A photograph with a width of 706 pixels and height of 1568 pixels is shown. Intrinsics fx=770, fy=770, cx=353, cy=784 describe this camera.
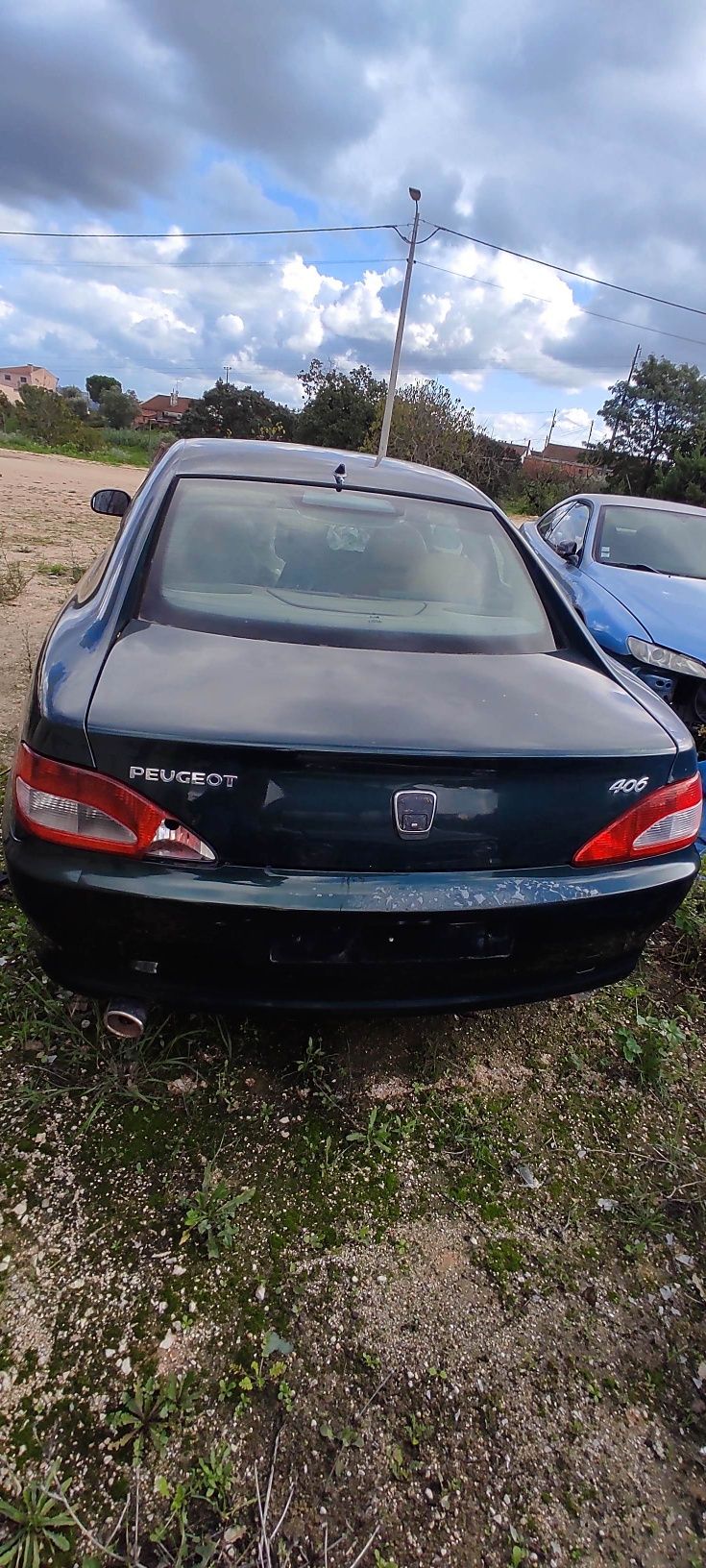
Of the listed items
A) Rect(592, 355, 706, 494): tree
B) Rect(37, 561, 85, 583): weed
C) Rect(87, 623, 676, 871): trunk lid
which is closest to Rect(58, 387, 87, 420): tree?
Rect(592, 355, 706, 494): tree

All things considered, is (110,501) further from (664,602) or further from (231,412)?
(231,412)

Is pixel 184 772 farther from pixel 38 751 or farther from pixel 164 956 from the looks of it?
pixel 164 956

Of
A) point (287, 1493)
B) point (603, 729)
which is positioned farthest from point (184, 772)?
point (287, 1493)

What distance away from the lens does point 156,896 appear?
4.83 feet

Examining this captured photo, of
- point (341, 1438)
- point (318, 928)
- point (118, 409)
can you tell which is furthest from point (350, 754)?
point (118, 409)

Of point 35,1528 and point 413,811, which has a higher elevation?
point 413,811

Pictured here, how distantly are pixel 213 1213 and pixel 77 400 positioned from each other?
7797 cm

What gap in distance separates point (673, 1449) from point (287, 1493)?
70 centimetres

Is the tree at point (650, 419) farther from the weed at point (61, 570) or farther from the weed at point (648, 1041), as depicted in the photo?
the weed at point (648, 1041)

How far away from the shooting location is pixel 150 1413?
1.32m

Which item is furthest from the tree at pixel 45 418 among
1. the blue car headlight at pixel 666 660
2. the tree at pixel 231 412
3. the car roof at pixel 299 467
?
the blue car headlight at pixel 666 660

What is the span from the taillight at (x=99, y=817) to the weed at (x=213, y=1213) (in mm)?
774

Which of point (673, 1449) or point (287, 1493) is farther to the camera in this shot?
point (673, 1449)

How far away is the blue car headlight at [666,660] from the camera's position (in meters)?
3.56
